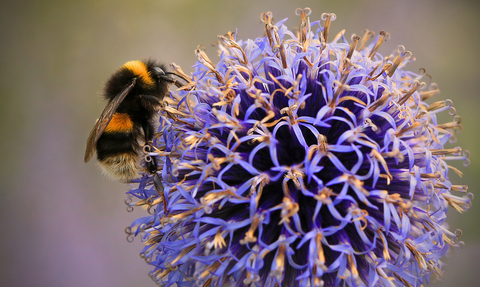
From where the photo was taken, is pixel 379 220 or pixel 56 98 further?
pixel 56 98

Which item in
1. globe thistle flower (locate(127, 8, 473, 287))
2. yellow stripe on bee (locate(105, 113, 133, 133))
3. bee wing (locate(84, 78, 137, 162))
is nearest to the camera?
globe thistle flower (locate(127, 8, 473, 287))

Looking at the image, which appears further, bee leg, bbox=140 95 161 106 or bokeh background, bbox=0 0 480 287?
bokeh background, bbox=0 0 480 287

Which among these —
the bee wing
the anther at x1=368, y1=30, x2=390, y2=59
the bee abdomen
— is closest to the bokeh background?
the anther at x1=368, y1=30, x2=390, y2=59

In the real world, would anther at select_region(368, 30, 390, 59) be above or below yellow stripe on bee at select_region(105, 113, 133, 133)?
below

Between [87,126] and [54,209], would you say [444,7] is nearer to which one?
[87,126]

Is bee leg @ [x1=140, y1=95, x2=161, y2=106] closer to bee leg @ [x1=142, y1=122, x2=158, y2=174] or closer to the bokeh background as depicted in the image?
bee leg @ [x1=142, y1=122, x2=158, y2=174]

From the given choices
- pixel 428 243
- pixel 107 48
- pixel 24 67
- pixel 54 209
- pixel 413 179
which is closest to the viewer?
pixel 413 179

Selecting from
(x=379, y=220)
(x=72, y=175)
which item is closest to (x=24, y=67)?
(x=72, y=175)

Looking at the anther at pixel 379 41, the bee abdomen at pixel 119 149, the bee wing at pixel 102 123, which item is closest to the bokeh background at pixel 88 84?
→ the anther at pixel 379 41

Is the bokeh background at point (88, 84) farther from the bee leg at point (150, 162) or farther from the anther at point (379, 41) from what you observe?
the bee leg at point (150, 162)
